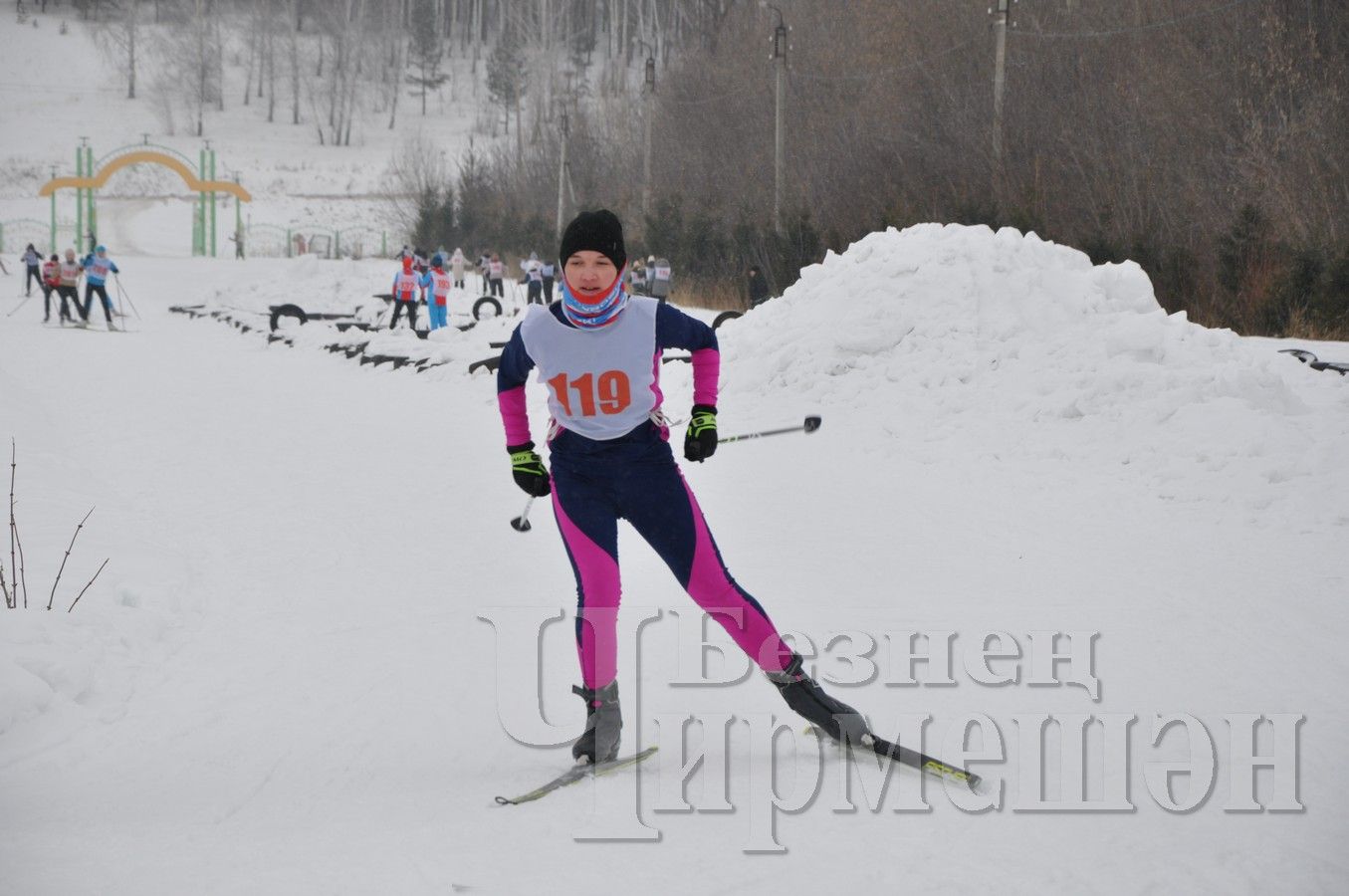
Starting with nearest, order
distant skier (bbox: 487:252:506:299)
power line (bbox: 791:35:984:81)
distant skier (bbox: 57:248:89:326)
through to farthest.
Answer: distant skier (bbox: 57:248:89:326), power line (bbox: 791:35:984:81), distant skier (bbox: 487:252:506:299)

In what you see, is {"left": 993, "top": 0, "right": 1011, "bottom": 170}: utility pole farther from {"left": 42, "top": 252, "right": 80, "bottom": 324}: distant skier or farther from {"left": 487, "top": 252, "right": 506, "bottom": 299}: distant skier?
{"left": 42, "top": 252, "right": 80, "bottom": 324}: distant skier

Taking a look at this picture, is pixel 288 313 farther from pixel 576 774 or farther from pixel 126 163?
pixel 126 163

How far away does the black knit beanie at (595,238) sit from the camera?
4.02m

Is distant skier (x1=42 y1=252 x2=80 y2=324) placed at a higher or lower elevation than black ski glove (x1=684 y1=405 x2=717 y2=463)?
higher

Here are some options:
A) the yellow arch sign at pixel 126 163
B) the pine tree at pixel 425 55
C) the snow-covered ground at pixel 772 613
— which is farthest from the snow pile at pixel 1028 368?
the pine tree at pixel 425 55

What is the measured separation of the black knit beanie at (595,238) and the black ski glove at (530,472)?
0.69 m

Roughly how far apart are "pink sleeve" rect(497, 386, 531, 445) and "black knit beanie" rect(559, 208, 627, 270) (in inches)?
20.6

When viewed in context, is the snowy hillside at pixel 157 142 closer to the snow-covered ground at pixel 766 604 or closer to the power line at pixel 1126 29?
the power line at pixel 1126 29

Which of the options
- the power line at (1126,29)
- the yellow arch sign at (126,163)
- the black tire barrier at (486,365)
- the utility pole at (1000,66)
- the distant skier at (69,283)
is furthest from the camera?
the yellow arch sign at (126,163)

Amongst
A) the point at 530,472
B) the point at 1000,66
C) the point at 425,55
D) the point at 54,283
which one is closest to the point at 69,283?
the point at 54,283

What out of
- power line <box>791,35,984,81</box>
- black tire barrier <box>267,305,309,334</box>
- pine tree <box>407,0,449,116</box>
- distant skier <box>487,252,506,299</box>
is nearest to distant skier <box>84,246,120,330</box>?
black tire barrier <box>267,305,309,334</box>

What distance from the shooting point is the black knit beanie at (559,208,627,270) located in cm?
402

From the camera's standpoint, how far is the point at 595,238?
4027 millimetres

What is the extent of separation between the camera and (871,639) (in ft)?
17.9
